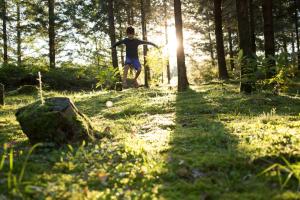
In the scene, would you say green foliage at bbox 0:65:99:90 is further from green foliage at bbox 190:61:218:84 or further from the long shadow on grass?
the long shadow on grass

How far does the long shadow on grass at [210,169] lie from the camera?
12.1 feet

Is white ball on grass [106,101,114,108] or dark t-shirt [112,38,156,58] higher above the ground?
dark t-shirt [112,38,156,58]

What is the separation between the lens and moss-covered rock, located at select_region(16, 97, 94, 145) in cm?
545

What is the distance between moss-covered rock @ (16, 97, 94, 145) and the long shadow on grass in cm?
155

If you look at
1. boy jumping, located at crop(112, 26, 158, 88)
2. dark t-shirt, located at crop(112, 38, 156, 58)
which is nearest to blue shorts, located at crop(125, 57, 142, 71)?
boy jumping, located at crop(112, 26, 158, 88)

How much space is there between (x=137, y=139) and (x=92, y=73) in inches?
935

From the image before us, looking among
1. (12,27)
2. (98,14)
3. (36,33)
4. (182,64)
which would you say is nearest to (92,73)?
(98,14)

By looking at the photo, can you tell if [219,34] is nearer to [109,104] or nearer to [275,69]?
[275,69]

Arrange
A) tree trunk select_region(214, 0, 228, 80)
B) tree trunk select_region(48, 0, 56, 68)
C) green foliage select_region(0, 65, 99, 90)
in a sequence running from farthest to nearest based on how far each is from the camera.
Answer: tree trunk select_region(48, 0, 56, 68), green foliage select_region(0, 65, 99, 90), tree trunk select_region(214, 0, 228, 80)

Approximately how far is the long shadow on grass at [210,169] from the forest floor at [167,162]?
0.01 m

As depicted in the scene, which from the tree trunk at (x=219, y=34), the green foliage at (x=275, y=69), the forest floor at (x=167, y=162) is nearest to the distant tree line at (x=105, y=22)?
the tree trunk at (x=219, y=34)

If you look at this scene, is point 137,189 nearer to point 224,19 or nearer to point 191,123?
point 191,123

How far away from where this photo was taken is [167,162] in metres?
4.59

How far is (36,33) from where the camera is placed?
3162cm
